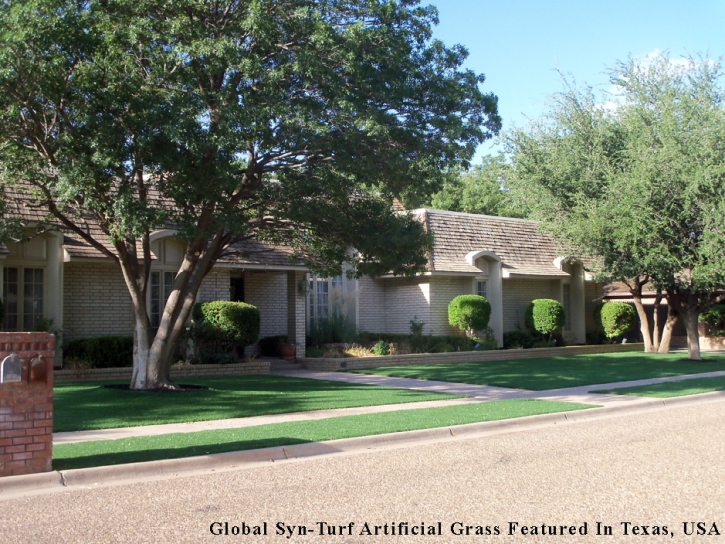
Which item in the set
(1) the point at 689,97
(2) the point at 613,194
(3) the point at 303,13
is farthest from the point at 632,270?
(3) the point at 303,13

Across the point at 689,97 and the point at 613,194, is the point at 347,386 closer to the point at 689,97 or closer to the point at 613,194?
the point at 613,194

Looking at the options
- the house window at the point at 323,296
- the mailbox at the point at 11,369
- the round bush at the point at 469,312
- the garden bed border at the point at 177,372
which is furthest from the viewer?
the house window at the point at 323,296

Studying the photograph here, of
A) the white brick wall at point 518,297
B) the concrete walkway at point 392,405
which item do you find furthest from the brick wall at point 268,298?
the white brick wall at point 518,297

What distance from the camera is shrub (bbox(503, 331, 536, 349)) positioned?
88.9ft

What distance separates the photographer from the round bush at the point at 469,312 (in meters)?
25.1

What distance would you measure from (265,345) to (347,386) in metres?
6.46

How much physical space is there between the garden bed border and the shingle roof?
7.76m

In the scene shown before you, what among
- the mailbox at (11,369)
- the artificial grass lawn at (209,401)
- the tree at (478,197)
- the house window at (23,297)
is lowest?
the artificial grass lawn at (209,401)

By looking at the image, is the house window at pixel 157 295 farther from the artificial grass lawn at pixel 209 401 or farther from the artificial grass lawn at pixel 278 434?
the artificial grass lawn at pixel 278 434

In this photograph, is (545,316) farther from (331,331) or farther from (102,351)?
(102,351)

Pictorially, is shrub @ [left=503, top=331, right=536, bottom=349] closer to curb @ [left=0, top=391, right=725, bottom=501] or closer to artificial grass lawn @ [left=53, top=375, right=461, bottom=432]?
artificial grass lawn @ [left=53, top=375, right=461, bottom=432]

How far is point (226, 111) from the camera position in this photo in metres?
12.7

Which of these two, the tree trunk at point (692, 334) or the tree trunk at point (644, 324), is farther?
the tree trunk at point (644, 324)

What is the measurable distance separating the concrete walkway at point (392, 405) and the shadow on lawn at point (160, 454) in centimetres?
136
